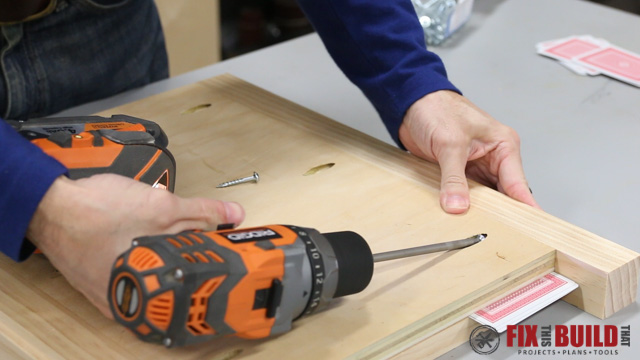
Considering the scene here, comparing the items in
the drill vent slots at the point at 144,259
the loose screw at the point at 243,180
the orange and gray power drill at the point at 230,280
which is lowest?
the loose screw at the point at 243,180

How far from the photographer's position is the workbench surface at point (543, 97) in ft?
3.68

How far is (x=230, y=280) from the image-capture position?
694mm

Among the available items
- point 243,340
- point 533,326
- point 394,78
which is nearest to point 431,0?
point 394,78

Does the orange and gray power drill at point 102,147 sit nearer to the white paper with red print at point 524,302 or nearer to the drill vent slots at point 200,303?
the drill vent slots at point 200,303

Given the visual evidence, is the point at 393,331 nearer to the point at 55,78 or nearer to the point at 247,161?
the point at 247,161

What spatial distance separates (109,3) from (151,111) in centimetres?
23

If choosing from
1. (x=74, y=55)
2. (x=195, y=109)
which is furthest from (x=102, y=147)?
(x=74, y=55)

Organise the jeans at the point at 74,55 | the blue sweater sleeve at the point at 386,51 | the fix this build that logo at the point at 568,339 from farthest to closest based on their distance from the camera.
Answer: the jeans at the point at 74,55
the blue sweater sleeve at the point at 386,51
the fix this build that logo at the point at 568,339

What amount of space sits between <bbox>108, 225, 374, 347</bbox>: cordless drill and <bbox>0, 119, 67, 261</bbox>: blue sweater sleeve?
145 mm

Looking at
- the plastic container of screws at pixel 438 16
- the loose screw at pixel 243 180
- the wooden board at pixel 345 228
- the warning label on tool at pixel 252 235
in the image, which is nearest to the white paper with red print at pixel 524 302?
the wooden board at pixel 345 228

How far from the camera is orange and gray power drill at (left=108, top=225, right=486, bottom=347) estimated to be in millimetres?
663

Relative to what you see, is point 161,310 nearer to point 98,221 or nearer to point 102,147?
point 98,221

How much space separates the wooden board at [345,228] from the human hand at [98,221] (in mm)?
69

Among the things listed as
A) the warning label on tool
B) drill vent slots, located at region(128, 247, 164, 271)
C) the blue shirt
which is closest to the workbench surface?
the blue shirt
